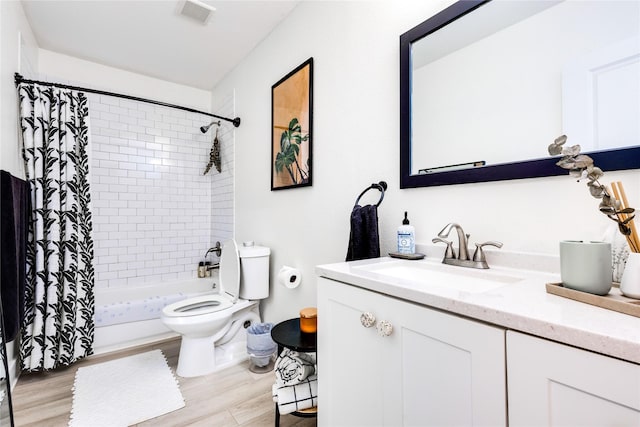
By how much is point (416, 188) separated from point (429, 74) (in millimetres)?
497

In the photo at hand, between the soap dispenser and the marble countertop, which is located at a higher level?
the soap dispenser

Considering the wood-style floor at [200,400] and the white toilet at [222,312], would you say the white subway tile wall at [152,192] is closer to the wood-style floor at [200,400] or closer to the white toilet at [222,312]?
the white toilet at [222,312]

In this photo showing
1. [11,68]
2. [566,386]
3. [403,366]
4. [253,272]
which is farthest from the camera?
[253,272]

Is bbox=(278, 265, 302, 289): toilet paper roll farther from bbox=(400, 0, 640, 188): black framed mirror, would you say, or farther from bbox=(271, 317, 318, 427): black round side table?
bbox=(400, 0, 640, 188): black framed mirror

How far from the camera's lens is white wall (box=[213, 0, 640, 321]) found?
97 cm

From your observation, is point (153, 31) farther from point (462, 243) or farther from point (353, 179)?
point (462, 243)

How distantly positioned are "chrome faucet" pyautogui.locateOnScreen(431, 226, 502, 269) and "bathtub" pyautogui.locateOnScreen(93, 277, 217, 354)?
8.13 feet

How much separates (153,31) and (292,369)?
2622mm

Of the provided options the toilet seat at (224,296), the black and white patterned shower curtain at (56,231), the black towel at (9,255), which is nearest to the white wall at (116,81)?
the black and white patterned shower curtain at (56,231)

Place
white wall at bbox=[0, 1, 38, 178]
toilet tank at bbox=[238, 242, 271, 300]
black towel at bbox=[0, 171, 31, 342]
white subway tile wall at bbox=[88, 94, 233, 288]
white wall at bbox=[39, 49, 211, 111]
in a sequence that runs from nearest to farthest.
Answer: black towel at bbox=[0, 171, 31, 342]
white wall at bbox=[0, 1, 38, 178]
toilet tank at bbox=[238, 242, 271, 300]
white wall at bbox=[39, 49, 211, 111]
white subway tile wall at bbox=[88, 94, 233, 288]

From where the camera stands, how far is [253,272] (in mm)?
2205

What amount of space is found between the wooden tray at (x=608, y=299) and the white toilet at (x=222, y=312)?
1817 millimetres

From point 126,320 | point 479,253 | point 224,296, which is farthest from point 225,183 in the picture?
point 479,253

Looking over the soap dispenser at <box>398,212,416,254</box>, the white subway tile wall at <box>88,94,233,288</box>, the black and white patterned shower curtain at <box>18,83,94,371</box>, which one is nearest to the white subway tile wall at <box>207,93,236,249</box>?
the white subway tile wall at <box>88,94,233,288</box>
